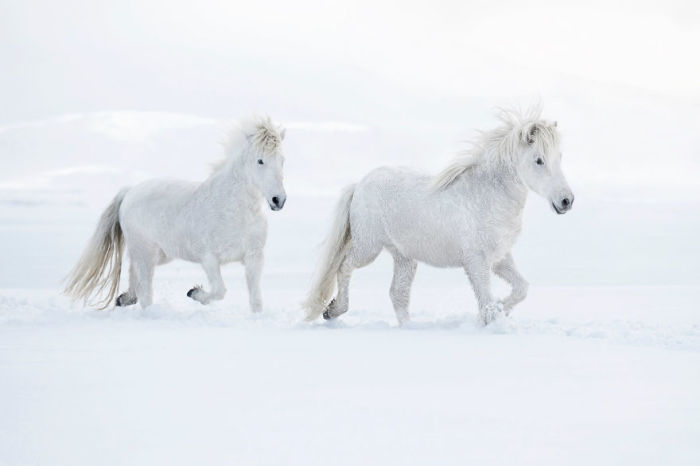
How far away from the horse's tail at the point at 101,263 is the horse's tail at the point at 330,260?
220 cm

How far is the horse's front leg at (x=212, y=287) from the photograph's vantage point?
19.6 ft

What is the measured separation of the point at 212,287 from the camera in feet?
19.8

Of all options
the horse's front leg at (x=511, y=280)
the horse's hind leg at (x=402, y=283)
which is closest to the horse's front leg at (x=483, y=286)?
the horse's front leg at (x=511, y=280)

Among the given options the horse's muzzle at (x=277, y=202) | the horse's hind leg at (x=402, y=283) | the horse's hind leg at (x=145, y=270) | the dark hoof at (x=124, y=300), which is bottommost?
the dark hoof at (x=124, y=300)

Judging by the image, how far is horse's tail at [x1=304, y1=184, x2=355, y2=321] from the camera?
5.96m

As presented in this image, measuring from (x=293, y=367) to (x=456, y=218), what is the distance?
6.43ft

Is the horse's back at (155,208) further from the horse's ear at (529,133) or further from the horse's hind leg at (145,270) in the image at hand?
the horse's ear at (529,133)

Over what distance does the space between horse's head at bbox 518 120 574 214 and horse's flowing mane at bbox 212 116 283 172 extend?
1.85 m

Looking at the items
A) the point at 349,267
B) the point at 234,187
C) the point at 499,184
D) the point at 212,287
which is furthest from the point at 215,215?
the point at 499,184

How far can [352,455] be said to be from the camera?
2457mm

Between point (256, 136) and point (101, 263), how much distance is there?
2126mm

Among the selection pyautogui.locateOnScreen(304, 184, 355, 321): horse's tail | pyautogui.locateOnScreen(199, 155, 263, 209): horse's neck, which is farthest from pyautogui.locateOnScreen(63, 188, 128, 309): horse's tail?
pyautogui.locateOnScreen(304, 184, 355, 321): horse's tail

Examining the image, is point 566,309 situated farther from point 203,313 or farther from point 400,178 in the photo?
point 203,313

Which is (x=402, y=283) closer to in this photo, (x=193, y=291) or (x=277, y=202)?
(x=277, y=202)
